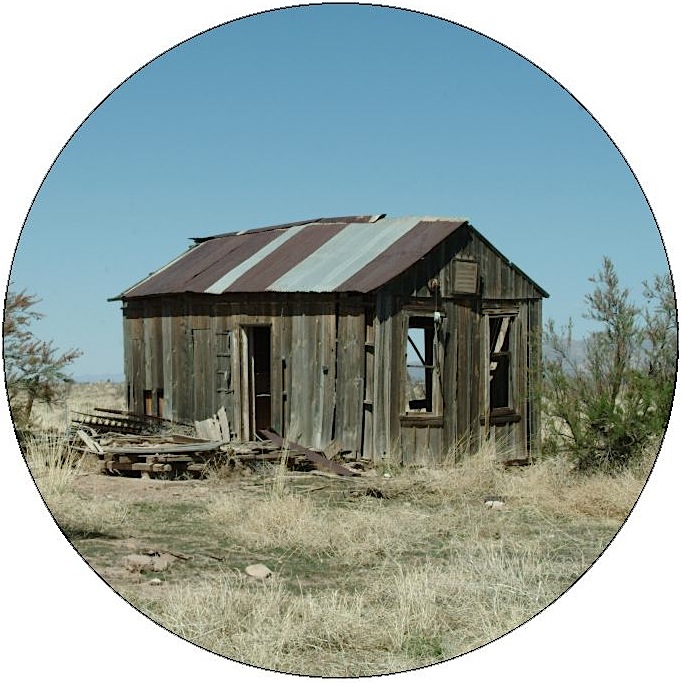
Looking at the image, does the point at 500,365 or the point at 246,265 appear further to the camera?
the point at 246,265

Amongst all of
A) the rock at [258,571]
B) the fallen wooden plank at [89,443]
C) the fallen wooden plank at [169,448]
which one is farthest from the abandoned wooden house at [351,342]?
the rock at [258,571]

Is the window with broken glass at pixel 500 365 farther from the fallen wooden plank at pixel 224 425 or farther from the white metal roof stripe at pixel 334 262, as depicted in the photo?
the fallen wooden plank at pixel 224 425

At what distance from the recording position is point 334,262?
10.5 metres

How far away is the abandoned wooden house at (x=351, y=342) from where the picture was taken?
9086 millimetres

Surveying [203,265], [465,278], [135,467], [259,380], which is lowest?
[135,467]

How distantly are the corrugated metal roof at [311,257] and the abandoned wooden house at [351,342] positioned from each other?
19 mm

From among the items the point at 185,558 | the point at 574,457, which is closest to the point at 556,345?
the point at 574,457

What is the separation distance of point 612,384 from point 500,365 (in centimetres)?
218

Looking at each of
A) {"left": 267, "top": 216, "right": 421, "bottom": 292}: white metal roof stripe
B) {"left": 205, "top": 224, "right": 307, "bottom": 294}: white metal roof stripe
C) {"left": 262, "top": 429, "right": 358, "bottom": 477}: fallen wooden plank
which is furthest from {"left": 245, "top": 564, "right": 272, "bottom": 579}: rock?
{"left": 267, "top": 216, "right": 421, "bottom": 292}: white metal roof stripe

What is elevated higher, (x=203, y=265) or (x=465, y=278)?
(x=203, y=265)

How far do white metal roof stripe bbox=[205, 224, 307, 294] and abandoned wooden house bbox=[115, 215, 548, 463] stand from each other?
0.02 m

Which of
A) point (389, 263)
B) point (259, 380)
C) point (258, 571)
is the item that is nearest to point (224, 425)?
point (259, 380)

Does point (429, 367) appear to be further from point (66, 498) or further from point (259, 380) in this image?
point (66, 498)

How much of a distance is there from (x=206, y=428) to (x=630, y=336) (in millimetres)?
3744
